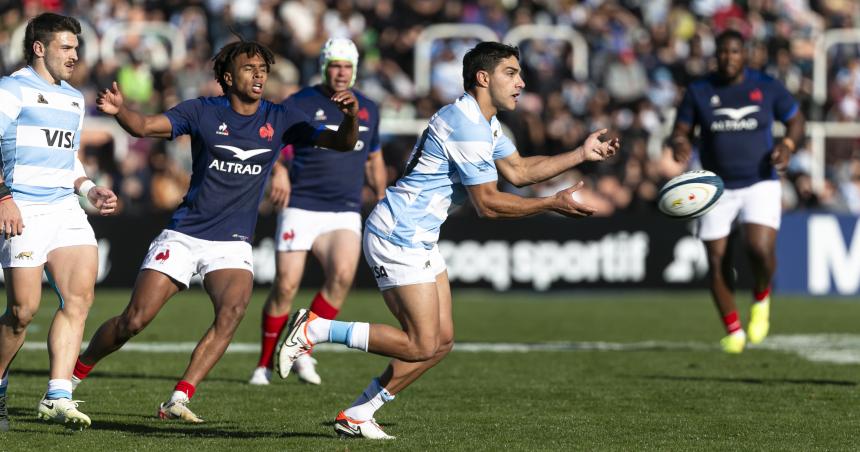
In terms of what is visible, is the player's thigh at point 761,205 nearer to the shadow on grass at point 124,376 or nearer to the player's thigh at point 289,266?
the player's thigh at point 289,266

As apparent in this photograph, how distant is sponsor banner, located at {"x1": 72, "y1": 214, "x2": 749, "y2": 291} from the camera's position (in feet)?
67.5

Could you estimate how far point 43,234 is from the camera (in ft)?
26.6

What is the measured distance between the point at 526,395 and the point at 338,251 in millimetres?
2121

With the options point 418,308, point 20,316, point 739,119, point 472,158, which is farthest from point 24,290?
point 739,119

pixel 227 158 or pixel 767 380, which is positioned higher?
pixel 227 158

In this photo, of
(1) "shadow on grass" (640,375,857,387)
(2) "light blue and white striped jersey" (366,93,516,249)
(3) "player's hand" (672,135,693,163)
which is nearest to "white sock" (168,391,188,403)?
(2) "light blue and white striped jersey" (366,93,516,249)

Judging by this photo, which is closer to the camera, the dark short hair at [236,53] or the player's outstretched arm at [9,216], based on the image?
the player's outstretched arm at [9,216]

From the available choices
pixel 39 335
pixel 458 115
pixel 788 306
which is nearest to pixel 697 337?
pixel 788 306

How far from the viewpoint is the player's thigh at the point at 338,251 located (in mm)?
11273

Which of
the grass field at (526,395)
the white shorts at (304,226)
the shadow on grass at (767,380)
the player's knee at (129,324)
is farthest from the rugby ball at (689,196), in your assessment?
the player's knee at (129,324)

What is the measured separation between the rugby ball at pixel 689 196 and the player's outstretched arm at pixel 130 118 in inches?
145

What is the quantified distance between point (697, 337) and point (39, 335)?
696 centimetres

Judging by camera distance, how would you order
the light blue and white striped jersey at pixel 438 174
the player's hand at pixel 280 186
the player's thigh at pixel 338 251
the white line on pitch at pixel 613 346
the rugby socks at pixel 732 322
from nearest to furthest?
the light blue and white striped jersey at pixel 438 174 < the player's hand at pixel 280 186 < the player's thigh at pixel 338 251 < the rugby socks at pixel 732 322 < the white line on pitch at pixel 613 346

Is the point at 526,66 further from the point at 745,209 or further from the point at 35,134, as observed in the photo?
the point at 35,134
